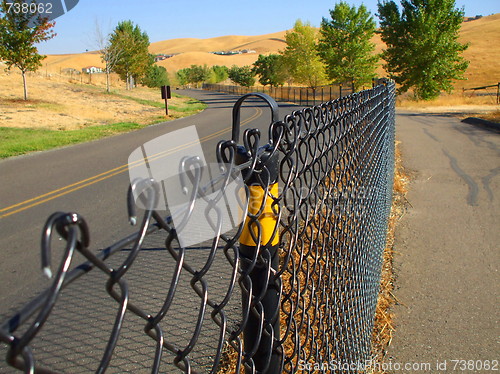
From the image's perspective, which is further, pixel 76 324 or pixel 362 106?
pixel 76 324

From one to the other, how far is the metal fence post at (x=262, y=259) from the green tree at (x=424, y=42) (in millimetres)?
39764

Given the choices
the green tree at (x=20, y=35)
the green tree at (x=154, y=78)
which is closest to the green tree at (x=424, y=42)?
the green tree at (x=20, y=35)

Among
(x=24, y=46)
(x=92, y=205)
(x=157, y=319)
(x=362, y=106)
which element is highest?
(x=24, y=46)

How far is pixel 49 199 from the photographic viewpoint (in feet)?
28.1

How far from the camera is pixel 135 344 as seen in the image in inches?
138

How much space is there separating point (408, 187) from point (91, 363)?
6.58 m

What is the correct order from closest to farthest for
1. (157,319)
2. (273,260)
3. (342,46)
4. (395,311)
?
(157,319), (273,260), (395,311), (342,46)

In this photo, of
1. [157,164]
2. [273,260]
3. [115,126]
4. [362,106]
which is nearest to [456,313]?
[362,106]

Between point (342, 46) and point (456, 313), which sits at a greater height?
point (342, 46)

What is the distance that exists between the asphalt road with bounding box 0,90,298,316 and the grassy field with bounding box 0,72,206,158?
235 cm

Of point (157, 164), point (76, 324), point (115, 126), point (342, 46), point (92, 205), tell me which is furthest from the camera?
point (342, 46)

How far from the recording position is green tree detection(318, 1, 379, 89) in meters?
50.6

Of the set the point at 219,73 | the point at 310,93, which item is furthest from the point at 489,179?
the point at 219,73

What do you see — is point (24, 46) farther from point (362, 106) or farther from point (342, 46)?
point (342, 46)
